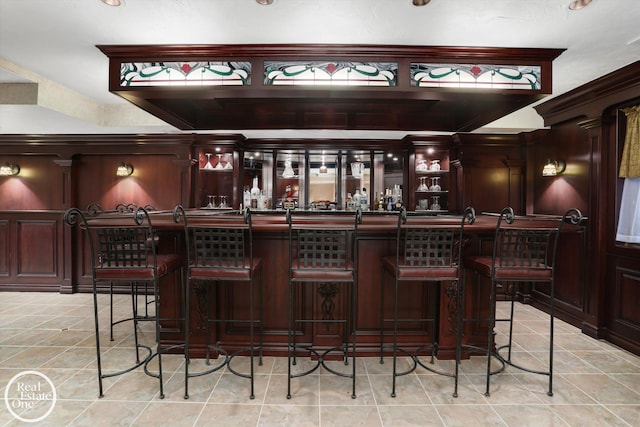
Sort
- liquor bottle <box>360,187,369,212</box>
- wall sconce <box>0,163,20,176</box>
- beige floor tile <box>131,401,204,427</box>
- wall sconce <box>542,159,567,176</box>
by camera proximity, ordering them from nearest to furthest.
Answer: beige floor tile <box>131,401,204,427</box>
wall sconce <box>542,159,567,176</box>
wall sconce <box>0,163,20,176</box>
liquor bottle <box>360,187,369,212</box>

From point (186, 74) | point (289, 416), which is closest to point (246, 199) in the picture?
point (186, 74)

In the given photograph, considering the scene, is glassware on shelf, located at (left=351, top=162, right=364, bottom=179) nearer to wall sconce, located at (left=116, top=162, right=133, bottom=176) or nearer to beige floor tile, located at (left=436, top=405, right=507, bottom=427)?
wall sconce, located at (left=116, top=162, right=133, bottom=176)

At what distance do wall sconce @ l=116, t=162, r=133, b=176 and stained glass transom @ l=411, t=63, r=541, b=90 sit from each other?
14.3 ft

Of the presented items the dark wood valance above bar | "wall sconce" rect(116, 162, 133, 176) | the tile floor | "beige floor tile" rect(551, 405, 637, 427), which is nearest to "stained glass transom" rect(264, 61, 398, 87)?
the dark wood valance above bar

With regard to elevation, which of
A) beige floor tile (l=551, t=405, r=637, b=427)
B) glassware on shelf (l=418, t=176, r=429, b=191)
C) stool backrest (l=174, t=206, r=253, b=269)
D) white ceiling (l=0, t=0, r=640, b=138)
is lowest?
beige floor tile (l=551, t=405, r=637, b=427)

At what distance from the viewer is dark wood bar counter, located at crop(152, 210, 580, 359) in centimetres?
275

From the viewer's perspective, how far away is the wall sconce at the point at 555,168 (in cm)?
404

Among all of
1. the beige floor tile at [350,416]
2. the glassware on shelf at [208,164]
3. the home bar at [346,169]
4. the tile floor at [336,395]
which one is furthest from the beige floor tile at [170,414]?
the glassware on shelf at [208,164]

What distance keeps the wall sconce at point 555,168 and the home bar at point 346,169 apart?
0.06 ft

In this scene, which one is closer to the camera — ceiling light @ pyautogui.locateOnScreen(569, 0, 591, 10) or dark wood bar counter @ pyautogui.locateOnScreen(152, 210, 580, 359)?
ceiling light @ pyautogui.locateOnScreen(569, 0, 591, 10)

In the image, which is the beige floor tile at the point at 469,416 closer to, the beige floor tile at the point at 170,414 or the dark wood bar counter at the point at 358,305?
the dark wood bar counter at the point at 358,305

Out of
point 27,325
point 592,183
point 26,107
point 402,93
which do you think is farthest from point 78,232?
point 592,183

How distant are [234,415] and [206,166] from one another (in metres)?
3.79

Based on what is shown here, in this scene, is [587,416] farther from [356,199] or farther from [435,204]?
[356,199]
